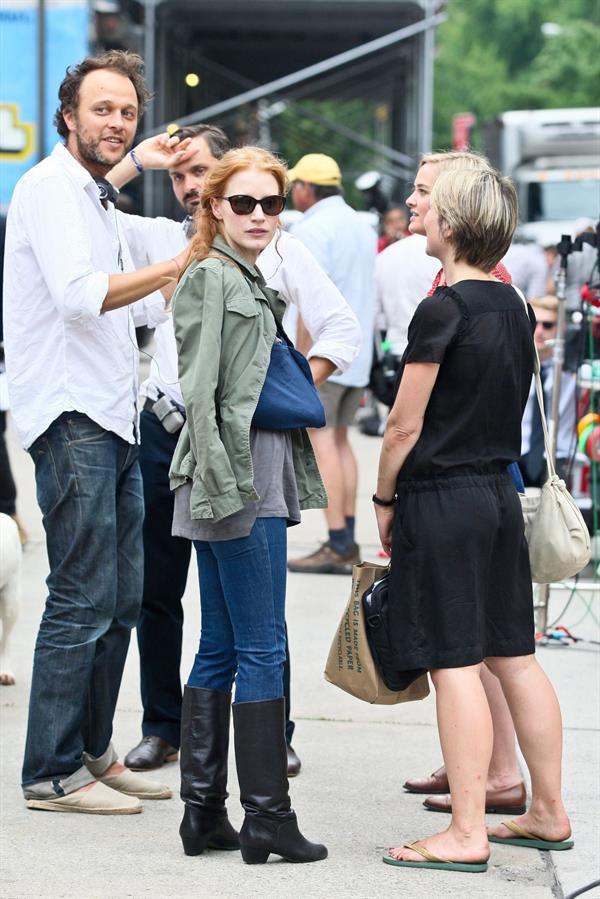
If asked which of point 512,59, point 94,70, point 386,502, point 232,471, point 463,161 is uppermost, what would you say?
point 512,59

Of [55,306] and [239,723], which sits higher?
[55,306]

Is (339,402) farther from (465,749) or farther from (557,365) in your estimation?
(465,749)

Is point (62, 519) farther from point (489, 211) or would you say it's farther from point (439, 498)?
point (489, 211)

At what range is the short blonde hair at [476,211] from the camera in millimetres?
3729

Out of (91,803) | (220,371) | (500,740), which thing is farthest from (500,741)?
(220,371)

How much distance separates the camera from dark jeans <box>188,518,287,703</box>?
3.74m

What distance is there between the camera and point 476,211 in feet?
12.2

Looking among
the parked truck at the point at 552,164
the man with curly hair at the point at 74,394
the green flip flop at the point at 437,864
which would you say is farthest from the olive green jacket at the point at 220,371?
the parked truck at the point at 552,164

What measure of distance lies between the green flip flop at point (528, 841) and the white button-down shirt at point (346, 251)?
4181 mm

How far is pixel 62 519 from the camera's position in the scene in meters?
4.16

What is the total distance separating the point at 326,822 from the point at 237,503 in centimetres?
116

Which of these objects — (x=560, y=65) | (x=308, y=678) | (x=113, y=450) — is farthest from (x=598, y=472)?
(x=560, y=65)

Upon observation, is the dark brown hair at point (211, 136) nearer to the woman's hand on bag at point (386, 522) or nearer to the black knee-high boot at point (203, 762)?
the woman's hand on bag at point (386, 522)

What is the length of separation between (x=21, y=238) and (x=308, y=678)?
2.46 meters
